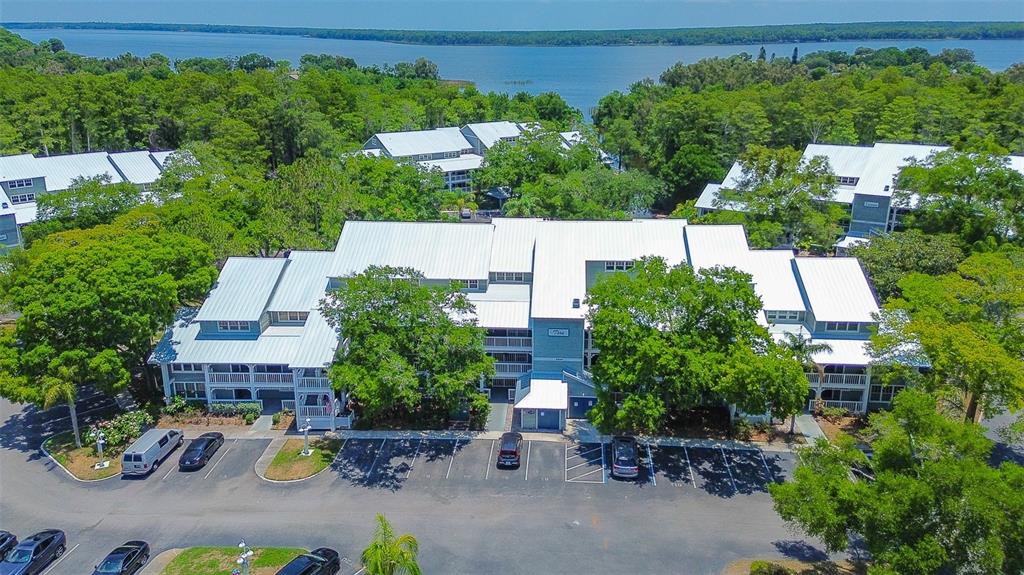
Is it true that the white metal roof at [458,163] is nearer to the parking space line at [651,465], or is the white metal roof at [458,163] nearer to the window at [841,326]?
the window at [841,326]

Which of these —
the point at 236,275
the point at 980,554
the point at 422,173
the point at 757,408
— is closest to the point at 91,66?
the point at 422,173

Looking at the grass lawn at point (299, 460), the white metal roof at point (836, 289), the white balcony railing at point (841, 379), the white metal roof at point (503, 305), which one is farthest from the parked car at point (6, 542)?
the white metal roof at point (836, 289)

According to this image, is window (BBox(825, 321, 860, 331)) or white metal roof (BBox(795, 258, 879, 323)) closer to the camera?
window (BBox(825, 321, 860, 331))

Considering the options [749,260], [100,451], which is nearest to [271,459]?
[100,451]

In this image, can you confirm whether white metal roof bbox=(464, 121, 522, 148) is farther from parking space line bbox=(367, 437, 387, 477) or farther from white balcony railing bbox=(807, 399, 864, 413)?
parking space line bbox=(367, 437, 387, 477)

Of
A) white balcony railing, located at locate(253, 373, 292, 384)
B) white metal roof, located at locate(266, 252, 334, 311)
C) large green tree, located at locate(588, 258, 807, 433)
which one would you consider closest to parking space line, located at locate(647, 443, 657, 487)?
large green tree, located at locate(588, 258, 807, 433)

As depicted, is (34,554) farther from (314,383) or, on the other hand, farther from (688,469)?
Result: (688,469)

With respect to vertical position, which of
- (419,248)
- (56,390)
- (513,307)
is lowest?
(56,390)
